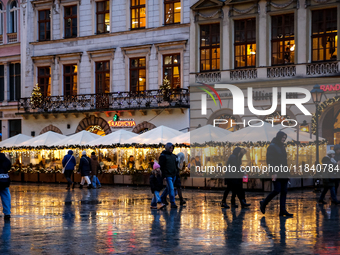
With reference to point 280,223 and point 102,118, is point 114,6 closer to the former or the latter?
point 102,118

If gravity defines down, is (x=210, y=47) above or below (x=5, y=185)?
above

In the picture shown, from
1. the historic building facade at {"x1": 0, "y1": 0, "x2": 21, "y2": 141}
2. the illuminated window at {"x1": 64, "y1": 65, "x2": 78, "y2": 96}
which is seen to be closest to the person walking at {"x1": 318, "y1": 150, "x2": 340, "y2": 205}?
the illuminated window at {"x1": 64, "y1": 65, "x2": 78, "y2": 96}

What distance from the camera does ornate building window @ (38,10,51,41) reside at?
4069 cm

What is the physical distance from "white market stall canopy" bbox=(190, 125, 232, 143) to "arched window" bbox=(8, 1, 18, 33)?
19.9 m

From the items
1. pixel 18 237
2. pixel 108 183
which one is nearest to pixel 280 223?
pixel 18 237

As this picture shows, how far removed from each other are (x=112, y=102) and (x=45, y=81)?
612cm

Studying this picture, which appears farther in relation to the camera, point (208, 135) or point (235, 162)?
point (208, 135)

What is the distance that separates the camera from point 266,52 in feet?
105

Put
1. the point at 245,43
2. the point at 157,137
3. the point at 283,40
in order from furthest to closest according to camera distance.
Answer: the point at 245,43
the point at 283,40
the point at 157,137

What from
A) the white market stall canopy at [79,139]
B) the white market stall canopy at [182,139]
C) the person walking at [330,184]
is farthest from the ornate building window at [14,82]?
the person walking at [330,184]

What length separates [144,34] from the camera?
3647cm

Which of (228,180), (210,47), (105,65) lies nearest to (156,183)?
(228,180)

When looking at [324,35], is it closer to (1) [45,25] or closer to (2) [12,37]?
(1) [45,25]

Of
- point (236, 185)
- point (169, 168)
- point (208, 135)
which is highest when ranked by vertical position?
point (208, 135)
